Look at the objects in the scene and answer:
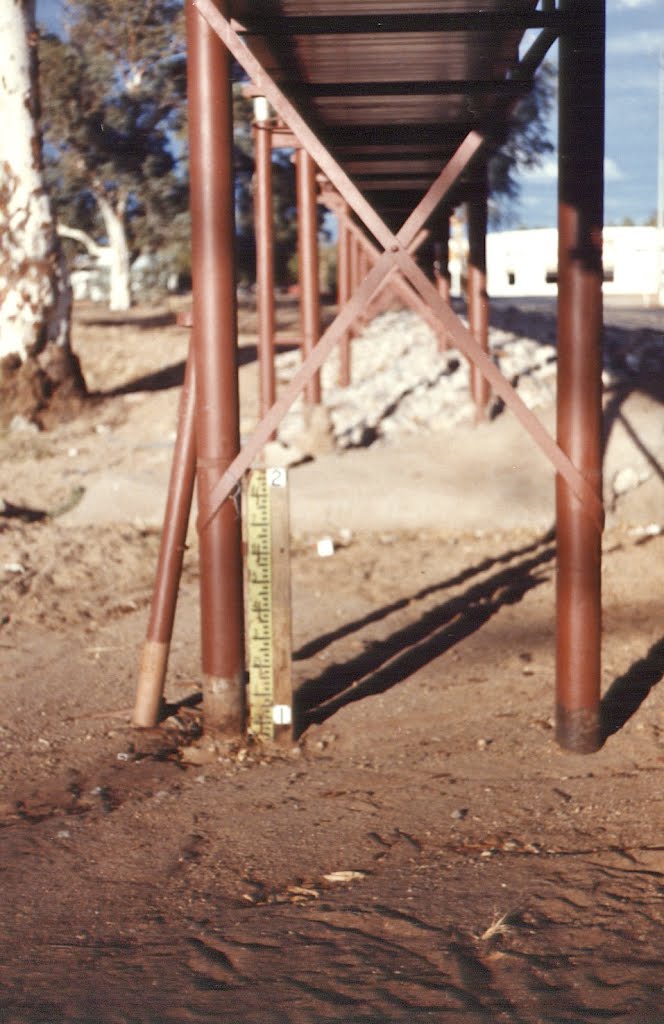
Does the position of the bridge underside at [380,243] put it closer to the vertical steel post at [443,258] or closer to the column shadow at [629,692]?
the column shadow at [629,692]

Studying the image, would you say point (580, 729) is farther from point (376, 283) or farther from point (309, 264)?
point (309, 264)

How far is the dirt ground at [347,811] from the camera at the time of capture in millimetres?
3137

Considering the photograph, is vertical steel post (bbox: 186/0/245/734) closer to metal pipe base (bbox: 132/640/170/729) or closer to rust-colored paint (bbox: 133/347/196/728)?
rust-colored paint (bbox: 133/347/196/728)

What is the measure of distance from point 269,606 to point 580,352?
1752mm

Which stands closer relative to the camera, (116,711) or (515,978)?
(515,978)

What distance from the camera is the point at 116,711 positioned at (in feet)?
20.0

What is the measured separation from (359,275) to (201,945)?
56.8 ft

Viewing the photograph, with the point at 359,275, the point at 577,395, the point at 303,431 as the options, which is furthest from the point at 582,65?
the point at 359,275

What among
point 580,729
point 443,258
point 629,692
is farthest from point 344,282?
point 580,729

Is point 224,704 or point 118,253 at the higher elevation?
point 118,253

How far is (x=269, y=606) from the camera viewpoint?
18.6 ft

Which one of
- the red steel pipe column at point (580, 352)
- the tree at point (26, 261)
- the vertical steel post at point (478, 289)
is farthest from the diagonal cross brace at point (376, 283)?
the tree at point (26, 261)

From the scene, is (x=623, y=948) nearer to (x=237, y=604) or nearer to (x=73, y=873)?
(x=73, y=873)

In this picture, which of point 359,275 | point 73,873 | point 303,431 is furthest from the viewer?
point 359,275
